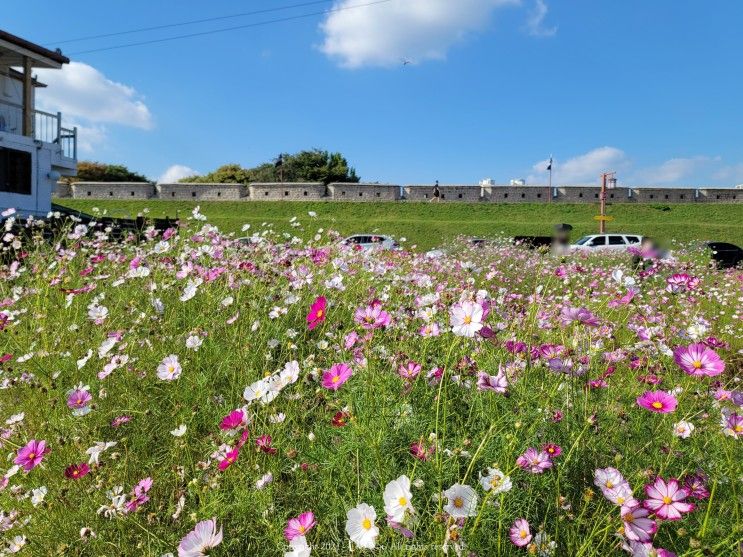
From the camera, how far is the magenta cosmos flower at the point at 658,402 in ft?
4.86

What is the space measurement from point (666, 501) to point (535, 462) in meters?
0.31

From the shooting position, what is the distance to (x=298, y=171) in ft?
200

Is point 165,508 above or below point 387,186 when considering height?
below

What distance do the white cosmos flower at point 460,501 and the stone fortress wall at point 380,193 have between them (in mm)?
36083

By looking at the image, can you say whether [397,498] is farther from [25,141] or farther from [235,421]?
[25,141]

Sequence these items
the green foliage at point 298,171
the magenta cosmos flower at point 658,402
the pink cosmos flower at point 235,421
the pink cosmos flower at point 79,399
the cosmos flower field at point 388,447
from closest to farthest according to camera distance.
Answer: the cosmos flower field at point 388,447
the magenta cosmos flower at point 658,402
the pink cosmos flower at point 235,421
the pink cosmos flower at point 79,399
the green foliage at point 298,171

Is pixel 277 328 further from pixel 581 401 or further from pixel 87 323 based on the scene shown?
pixel 581 401

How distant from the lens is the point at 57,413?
2326 mm

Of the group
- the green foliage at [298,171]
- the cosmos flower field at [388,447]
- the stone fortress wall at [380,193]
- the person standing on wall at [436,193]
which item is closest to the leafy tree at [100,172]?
the green foliage at [298,171]

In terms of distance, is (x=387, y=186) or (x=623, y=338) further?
(x=387, y=186)

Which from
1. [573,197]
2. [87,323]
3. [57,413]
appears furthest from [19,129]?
[573,197]

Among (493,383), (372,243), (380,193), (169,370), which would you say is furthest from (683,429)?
(380,193)

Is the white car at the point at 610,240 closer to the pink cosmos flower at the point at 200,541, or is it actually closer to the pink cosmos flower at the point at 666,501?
the pink cosmos flower at the point at 666,501

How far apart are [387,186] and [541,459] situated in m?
37.3
